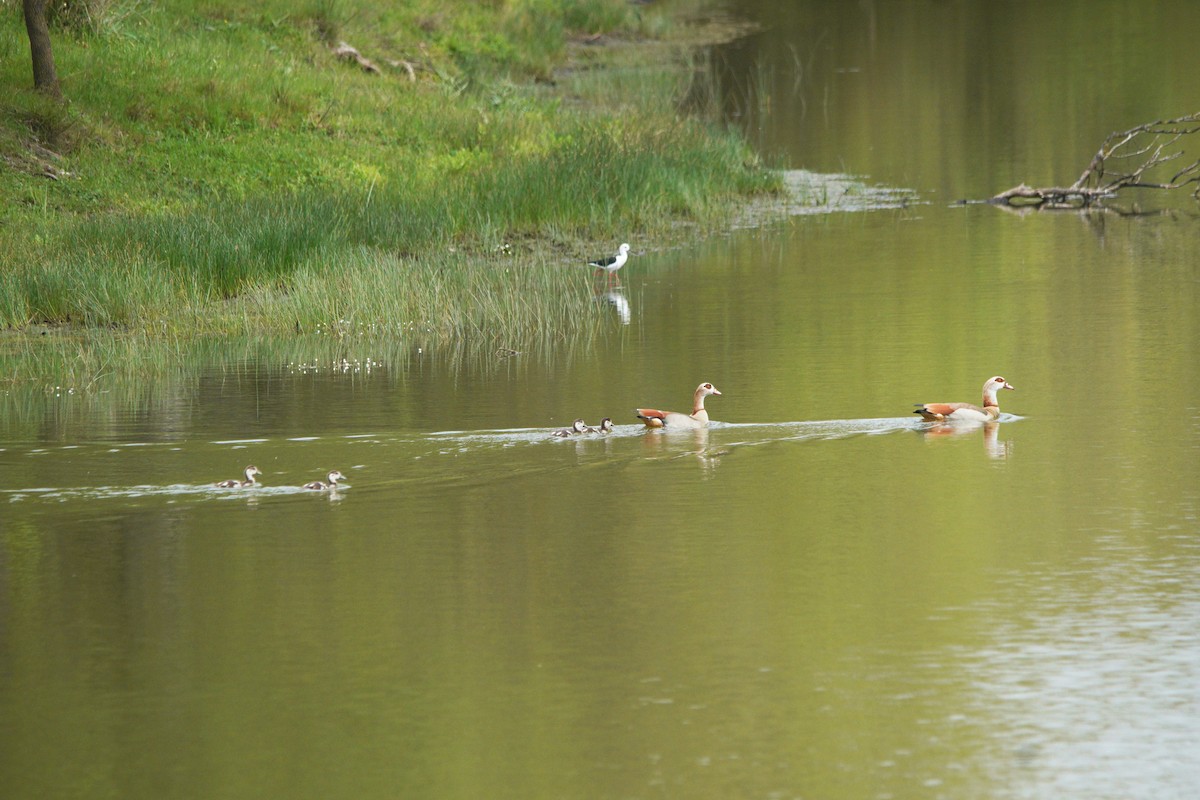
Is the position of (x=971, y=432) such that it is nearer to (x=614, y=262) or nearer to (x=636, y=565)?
(x=636, y=565)

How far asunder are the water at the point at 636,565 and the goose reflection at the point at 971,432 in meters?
0.04

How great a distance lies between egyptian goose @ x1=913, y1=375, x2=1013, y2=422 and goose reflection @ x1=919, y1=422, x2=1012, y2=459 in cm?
4

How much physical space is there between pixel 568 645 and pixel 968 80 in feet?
116

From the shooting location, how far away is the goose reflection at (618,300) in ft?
66.3

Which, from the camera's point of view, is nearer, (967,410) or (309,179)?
(967,410)

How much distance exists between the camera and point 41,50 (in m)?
25.9

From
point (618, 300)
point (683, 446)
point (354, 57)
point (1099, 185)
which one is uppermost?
point (354, 57)

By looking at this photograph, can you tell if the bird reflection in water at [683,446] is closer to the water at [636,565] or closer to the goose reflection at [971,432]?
the water at [636,565]

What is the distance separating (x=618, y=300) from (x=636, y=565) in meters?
10.9

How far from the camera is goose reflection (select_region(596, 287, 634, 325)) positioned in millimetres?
20203

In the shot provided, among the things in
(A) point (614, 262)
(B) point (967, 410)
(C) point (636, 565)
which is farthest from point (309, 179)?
(C) point (636, 565)

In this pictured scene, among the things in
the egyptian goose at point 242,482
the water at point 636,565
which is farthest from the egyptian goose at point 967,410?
the egyptian goose at point 242,482

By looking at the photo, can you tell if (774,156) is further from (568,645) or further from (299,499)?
(568,645)

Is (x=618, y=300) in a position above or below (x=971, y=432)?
above
